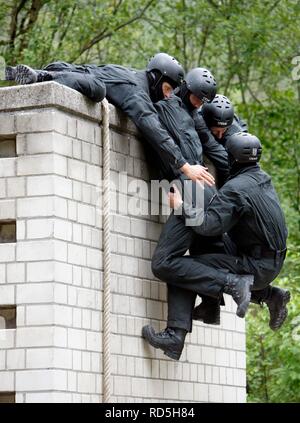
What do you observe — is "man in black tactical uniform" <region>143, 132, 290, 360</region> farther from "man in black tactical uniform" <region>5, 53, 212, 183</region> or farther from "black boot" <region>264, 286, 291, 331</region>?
"black boot" <region>264, 286, 291, 331</region>

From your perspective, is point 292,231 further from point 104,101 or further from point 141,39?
point 104,101

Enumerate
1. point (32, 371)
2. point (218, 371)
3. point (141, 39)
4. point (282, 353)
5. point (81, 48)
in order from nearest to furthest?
1. point (32, 371)
2. point (218, 371)
3. point (282, 353)
4. point (81, 48)
5. point (141, 39)

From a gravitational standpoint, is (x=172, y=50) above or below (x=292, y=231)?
above

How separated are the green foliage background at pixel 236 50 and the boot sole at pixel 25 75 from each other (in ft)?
26.0

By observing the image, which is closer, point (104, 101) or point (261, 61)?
point (104, 101)

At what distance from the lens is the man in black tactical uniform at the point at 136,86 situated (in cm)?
1027

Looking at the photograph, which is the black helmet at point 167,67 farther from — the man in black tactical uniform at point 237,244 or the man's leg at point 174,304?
the man's leg at point 174,304

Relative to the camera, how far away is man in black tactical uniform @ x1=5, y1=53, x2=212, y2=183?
33.7ft

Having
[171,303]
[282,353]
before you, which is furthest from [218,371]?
[282,353]

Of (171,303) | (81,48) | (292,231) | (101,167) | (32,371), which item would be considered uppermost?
(81,48)

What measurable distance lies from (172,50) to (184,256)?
11.1 meters

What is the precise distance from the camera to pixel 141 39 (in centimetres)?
2127

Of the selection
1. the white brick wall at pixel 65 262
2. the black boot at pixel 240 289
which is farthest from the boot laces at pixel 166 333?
the black boot at pixel 240 289

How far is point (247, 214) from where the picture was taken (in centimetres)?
1065
